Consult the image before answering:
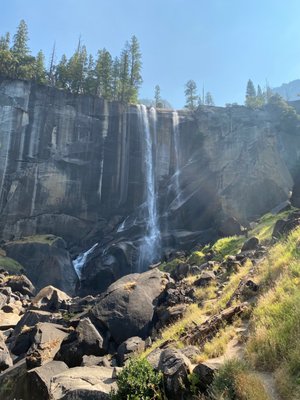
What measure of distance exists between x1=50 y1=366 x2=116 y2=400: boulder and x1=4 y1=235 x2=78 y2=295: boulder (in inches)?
1398

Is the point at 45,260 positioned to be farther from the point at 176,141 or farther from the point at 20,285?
the point at 176,141

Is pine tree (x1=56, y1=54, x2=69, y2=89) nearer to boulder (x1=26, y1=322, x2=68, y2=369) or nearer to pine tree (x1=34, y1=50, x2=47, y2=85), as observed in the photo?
pine tree (x1=34, y1=50, x2=47, y2=85)

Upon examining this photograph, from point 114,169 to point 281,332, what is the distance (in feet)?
176

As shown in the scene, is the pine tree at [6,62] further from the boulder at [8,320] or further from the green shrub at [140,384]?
the green shrub at [140,384]

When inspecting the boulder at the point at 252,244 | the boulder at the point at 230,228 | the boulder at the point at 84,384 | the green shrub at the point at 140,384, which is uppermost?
the boulder at the point at 230,228

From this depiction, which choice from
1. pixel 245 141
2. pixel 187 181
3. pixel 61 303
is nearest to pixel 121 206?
pixel 187 181

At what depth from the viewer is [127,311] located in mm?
18797

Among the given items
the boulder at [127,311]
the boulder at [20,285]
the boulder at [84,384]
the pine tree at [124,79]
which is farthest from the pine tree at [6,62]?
the boulder at [84,384]

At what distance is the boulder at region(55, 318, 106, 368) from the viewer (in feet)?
47.6

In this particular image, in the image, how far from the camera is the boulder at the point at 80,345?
47.6ft

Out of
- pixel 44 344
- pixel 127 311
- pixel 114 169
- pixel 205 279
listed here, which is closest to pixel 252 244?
pixel 205 279

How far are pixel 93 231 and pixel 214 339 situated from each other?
1886 inches

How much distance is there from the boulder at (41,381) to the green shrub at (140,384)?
302 cm

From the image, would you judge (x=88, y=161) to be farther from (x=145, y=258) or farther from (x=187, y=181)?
(x=145, y=258)
